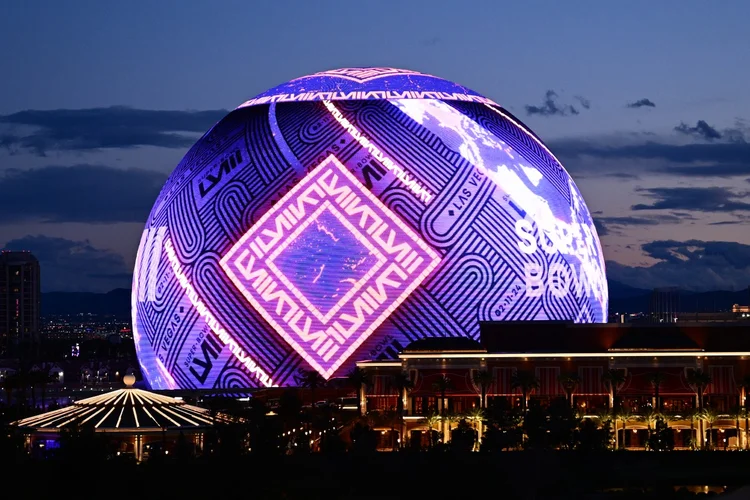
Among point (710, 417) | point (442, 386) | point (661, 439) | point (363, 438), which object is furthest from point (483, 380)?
point (363, 438)

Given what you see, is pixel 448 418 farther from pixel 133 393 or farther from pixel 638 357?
pixel 133 393

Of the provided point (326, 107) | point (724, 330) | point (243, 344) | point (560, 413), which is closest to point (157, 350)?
point (243, 344)

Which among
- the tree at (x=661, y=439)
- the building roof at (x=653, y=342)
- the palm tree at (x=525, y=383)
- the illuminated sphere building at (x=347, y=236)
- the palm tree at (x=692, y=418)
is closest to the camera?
the tree at (x=661, y=439)

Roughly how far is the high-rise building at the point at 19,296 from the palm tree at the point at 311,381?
8865cm

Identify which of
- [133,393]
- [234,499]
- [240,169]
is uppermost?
[240,169]

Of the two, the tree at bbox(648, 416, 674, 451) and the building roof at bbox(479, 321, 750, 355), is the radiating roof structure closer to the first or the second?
the building roof at bbox(479, 321, 750, 355)

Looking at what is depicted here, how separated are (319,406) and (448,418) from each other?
3.34m

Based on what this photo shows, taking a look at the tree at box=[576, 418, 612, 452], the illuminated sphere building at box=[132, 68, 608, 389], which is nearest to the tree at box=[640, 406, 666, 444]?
the tree at box=[576, 418, 612, 452]

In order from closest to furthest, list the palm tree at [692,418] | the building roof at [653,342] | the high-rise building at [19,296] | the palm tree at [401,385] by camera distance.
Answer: the palm tree at [401,385], the palm tree at [692,418], the building roof at [653,342], the high-rise building at [19,296]

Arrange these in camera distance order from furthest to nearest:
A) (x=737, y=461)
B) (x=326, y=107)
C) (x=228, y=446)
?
(x=326, y=107)
(x=737, y=461)
(x=228, y=446)

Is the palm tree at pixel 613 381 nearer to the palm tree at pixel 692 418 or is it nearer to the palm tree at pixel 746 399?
the palm tree at pixel 692 418

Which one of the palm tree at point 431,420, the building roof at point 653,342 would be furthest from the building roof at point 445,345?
the building roof at point 653,342

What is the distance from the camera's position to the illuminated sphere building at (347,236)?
49156 mm

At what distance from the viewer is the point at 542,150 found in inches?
2090
